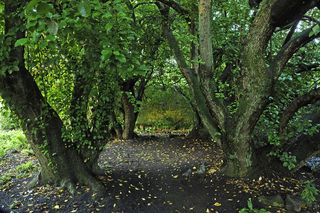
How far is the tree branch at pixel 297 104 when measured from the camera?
177 inches

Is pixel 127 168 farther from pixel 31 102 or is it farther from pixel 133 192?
pixel 31 102

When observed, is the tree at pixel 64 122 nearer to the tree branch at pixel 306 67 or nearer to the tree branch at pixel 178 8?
the tree branch at pixel 178 8

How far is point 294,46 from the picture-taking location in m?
4.54

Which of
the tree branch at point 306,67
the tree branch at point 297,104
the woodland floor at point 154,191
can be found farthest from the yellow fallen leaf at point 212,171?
Result: the tree branch at point 306,67

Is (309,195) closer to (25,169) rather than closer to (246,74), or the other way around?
(246,74)

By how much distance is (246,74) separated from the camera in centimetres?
473

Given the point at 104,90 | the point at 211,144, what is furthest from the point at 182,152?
the point at 104,90

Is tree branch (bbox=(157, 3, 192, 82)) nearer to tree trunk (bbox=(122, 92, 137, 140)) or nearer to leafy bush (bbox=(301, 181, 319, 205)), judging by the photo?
leafy bush (bbox=(301, 181, 319, 205))

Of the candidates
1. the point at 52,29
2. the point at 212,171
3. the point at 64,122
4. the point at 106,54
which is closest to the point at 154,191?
the point at 212,171

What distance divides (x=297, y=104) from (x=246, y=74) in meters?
0.94

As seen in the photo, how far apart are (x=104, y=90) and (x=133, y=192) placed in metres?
1.75

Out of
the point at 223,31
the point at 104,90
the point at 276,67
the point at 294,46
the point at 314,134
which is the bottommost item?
the point at 314,134

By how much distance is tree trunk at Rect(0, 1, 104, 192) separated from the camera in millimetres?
4500

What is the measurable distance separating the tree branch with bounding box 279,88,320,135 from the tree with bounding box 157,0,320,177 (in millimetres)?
358
